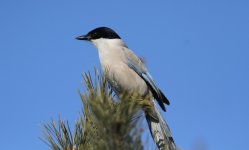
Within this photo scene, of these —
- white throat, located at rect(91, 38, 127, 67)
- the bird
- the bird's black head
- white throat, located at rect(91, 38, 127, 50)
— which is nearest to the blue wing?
the bird

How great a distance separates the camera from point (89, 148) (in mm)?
2135

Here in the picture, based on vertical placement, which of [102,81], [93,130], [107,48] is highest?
→ [107,48]

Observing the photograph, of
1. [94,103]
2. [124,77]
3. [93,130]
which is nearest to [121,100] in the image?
[94,103]

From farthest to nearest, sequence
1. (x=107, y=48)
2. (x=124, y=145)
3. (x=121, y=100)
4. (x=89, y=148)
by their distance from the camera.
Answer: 1. (x=107, y=48)
2. (x=89, y=148)
3. (x=121, y=100)
4. (x=124, y=145)

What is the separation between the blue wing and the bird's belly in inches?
2.2

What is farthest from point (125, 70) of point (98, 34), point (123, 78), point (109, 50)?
point (98, 34)

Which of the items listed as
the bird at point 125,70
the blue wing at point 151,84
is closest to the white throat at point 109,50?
Answer: the bird at point 125,70

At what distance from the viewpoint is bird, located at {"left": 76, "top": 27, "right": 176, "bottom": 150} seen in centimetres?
454

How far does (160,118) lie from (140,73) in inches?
36.9

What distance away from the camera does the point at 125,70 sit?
4.89 meters

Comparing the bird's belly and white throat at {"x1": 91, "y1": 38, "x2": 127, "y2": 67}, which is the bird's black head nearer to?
white throat at {"x1": 91, "y1": 38, "x2": 127, "y2": 67}

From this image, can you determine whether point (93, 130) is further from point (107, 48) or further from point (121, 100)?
point (107, 48)

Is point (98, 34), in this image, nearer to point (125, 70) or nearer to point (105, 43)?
point (105, 43)

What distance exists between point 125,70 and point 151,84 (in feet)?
1.29
